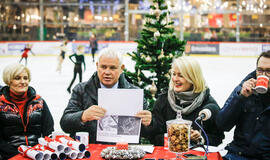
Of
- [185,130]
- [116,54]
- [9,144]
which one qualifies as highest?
[116,54]

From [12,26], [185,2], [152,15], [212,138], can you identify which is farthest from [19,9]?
[212,138]

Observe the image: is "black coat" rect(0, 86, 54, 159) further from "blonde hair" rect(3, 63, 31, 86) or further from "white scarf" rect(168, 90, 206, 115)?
"white scarf" rect(168, 90, 206, 115)

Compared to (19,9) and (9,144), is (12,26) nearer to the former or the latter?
(19,9)

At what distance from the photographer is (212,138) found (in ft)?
10.0

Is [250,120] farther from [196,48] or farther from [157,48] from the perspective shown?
[196,48]

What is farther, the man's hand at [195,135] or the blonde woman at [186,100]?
the blonde woman at [186,100]

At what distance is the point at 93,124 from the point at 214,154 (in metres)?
1.12

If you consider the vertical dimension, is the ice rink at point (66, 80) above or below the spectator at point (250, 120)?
below

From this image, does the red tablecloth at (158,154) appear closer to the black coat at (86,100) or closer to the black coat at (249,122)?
the black coat at (249,122)

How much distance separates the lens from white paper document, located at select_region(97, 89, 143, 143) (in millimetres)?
2504

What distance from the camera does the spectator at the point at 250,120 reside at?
2715 millimetres

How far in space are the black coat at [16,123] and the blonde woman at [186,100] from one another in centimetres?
106

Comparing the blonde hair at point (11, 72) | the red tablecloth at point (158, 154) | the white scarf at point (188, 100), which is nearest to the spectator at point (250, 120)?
the white scarf at point (188, 100)

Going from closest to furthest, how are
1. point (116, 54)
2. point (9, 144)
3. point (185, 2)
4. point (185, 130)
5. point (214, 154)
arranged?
point (185, 130)
point (214, 154)
point (116, 54)
point (9, 144)
point (185, 2)
